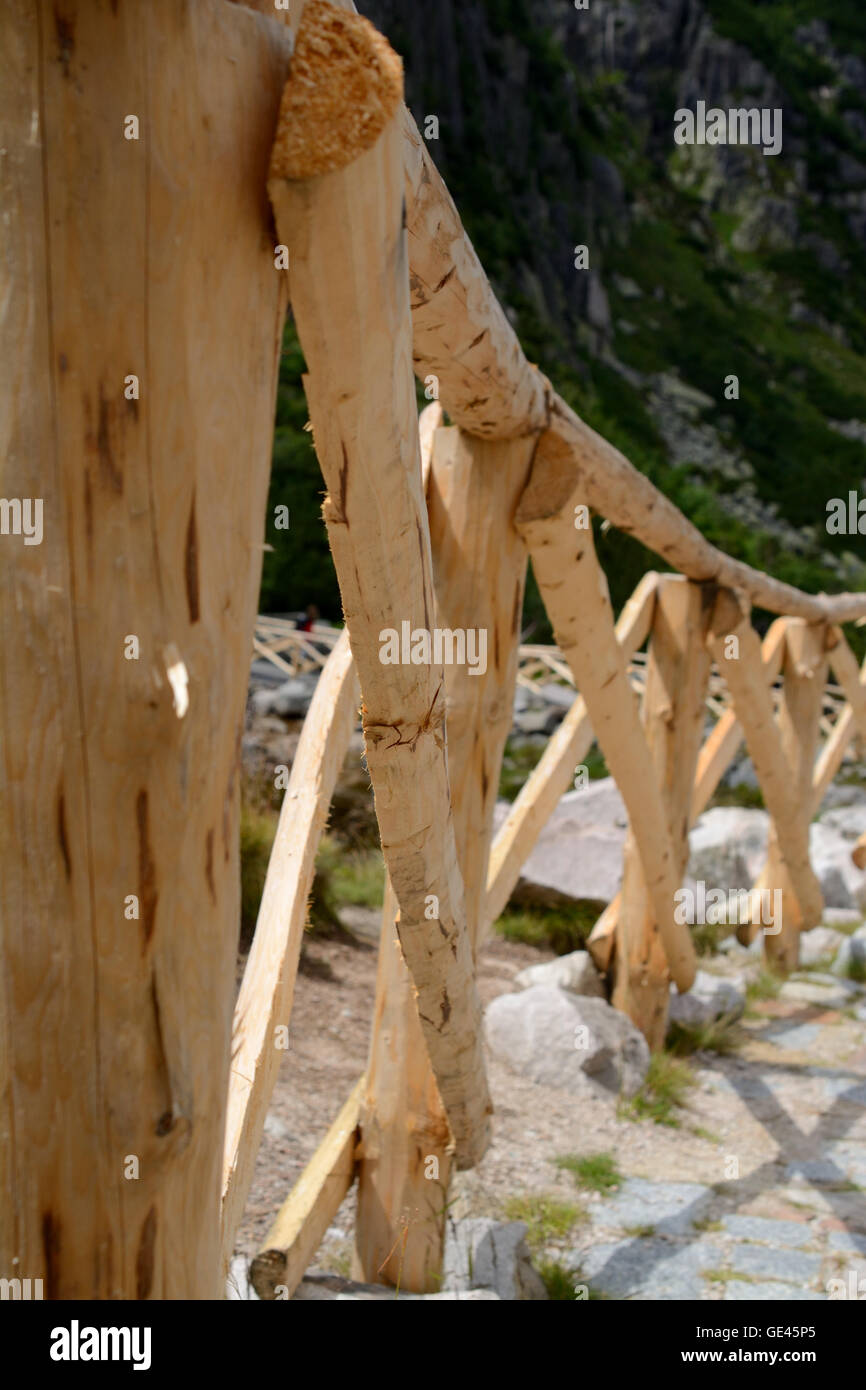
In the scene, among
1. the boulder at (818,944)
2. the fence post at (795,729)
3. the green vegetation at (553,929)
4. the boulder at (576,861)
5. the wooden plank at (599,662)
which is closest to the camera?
the wooden plank at (599,662)

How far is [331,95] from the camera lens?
41.4 inches

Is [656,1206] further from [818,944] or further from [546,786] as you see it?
[818,944]

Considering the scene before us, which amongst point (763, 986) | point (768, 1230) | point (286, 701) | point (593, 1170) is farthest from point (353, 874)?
point (768, 1230)

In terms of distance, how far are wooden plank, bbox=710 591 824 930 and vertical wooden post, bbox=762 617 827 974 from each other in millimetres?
393

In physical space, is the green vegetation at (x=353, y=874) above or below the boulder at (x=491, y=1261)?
above

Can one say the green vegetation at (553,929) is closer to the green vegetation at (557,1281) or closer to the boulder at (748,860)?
the boulder at (748,860)

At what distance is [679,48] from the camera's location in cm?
4778

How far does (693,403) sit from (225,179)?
104 ft

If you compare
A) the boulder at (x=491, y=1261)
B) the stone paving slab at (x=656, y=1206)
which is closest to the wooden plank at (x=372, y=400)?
the boulder at (x=491, y=1261)

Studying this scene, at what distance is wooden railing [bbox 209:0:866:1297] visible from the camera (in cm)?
115

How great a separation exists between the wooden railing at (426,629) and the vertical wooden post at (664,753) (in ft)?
0.04

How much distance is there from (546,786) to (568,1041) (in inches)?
40.0

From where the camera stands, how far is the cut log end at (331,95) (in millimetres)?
1055
